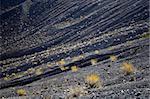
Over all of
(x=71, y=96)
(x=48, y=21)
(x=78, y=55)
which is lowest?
(x=71, y=96)

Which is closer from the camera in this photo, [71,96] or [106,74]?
[71,96]

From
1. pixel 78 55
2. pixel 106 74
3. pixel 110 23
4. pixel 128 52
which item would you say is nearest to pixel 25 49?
pixel 110 23

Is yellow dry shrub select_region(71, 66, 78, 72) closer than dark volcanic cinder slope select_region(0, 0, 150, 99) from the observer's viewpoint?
No

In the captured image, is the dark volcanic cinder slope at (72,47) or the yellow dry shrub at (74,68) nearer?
the dark volcanic cinder slope at (72,47)

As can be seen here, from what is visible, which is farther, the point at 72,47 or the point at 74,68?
the point at 72,47

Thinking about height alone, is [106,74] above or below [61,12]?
below

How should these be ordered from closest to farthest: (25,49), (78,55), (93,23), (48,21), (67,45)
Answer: (78,55) < (67,45) < (93,23) < (25,49) < (48,21)

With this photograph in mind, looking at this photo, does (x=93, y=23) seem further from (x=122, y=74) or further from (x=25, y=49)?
(x=122, y=74)

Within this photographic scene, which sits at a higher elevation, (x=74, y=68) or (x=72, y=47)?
(x=72, y=47)
